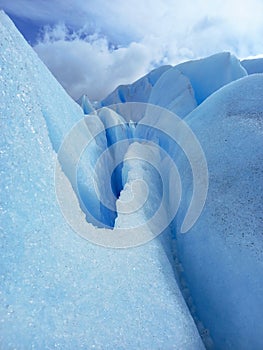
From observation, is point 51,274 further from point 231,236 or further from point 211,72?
point 211,72

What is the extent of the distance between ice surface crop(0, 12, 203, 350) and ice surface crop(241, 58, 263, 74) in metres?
5.88

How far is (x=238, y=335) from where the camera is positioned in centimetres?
119

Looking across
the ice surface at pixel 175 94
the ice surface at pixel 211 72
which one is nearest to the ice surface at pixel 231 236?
the ice surface at pixel 175 94

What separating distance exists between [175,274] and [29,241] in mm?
774

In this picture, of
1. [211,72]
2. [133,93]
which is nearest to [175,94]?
[211,72]

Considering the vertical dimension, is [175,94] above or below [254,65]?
above

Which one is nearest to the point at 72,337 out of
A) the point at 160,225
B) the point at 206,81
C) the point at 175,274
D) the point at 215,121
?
the point at 175,274

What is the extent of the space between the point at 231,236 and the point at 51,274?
81 cm

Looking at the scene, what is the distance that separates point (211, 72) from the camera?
4.35 meters

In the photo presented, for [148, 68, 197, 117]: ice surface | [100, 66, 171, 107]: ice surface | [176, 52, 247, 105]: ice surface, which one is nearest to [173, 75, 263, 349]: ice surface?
[148, 68, 197, 117]: ice surface

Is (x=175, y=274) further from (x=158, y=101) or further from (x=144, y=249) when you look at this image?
(x=158, y=101)

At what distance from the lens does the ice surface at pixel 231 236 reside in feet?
3.97

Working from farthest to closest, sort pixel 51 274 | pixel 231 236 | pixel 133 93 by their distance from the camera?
pixel 133 93 < pixel 231 236 < pixel 51 274

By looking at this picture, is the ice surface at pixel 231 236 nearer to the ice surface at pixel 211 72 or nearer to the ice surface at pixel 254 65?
the ice surface at pixel 211 72
